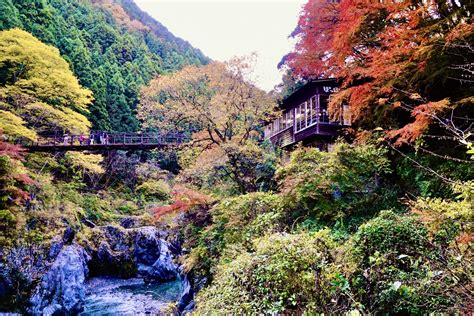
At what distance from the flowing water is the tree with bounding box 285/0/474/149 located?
34.1ft

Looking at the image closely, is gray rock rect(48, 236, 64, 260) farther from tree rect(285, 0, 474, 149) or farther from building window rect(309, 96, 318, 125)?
tree rect(285, 0, 474, 149)

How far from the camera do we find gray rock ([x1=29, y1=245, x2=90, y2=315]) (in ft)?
38.5

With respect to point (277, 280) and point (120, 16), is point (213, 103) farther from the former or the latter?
point (120, 16)

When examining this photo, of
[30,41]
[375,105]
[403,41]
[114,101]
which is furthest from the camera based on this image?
[114,101]

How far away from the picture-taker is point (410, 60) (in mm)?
6641

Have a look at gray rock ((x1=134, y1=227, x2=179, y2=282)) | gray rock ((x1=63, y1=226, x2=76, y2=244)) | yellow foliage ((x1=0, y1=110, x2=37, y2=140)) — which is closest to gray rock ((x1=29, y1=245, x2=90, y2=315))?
gray rock ((x1=63, y1=226, x2=76, y2=244))

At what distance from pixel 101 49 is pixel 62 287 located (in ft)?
123

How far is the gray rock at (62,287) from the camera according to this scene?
38.5 feet

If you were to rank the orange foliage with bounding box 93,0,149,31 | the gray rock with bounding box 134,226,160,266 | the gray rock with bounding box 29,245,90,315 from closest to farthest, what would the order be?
the gray rock with bounding box 29,245,90,315 → the gray rock with bounding box 134,226,160,266 → the orange foliage with bounding box 93,0,149,31

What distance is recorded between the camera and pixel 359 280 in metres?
4.34

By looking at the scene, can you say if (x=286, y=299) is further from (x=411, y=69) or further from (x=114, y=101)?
(x=114, y=101)

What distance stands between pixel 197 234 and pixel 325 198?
216 inches

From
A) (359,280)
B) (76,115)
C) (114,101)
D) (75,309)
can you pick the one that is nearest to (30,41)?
(76,115)

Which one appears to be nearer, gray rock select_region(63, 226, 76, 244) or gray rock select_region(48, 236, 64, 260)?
gray rock select_region(48, 236, 64, 260)
